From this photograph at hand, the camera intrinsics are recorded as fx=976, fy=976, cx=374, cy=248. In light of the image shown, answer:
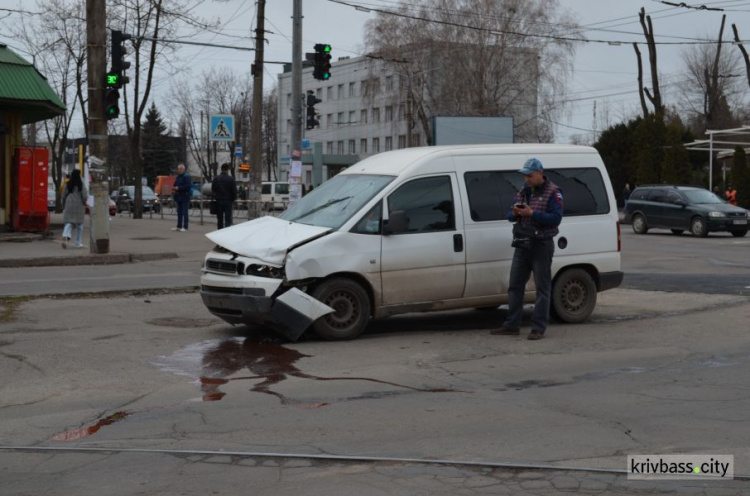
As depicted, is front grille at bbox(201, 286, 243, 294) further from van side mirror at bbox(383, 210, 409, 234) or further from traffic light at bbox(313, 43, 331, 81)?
traffic light at bbox(313, 43, 331, 81)

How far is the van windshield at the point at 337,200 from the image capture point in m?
10.3

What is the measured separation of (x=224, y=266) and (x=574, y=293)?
413cm

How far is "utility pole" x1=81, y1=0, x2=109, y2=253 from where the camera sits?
18.7 metres

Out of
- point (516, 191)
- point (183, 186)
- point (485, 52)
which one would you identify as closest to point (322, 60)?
point (183, 186)

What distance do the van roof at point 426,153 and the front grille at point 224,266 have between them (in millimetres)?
1948

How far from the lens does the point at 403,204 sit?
10.5m

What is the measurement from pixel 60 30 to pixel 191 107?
188ft

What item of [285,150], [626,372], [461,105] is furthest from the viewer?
[285,150]

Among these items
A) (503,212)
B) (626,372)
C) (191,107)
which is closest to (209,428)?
(626,372)

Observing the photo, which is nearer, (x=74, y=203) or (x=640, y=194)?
(x=74, y=203)

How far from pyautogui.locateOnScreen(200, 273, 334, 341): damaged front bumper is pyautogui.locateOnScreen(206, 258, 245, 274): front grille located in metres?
0.08

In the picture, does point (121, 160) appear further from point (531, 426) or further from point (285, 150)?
point (531, 426)

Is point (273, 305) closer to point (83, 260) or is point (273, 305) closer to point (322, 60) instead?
point (83, 260)

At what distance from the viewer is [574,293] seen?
37.5 feet
